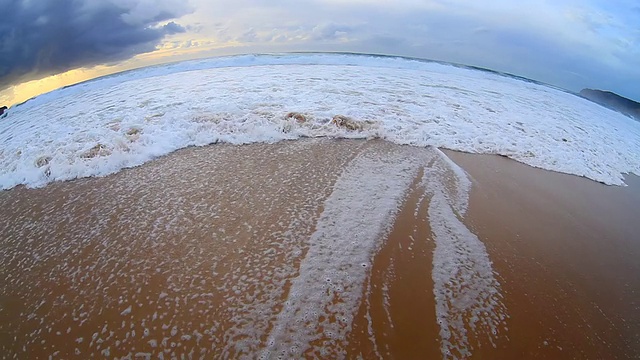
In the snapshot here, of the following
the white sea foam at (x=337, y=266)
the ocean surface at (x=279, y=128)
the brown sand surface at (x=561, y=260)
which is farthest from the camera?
the ocean surface at (x=279, y=128)

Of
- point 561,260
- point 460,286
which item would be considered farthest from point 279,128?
point 561,260

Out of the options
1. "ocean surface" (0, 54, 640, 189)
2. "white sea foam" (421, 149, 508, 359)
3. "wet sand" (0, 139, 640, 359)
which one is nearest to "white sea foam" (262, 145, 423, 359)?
"wet sand" (0, 139, 640, 359)

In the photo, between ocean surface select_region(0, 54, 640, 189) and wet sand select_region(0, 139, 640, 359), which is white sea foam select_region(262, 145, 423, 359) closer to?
wet sand select_region(0, 139, 640, 359)

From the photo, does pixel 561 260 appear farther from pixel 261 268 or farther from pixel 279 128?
pixel 279 128

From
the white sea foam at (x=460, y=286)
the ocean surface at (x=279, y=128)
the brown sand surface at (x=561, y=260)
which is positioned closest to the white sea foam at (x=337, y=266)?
the white sea foam at (x=460, y=286)

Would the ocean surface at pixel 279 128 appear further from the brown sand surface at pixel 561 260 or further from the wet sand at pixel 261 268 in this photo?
the brown sand surface at pixel 561 260

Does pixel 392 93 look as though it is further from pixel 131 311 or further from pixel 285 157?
pixel 131 311

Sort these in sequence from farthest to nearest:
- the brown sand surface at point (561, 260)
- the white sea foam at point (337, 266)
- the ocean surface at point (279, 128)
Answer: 1. the ocean surface at point (279, 128)
2. the brown sand surface at point (561, 260)
3. the white sea foam at point (337, 266)

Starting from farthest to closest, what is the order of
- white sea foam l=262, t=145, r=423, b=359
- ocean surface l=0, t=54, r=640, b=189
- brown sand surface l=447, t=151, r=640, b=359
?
ocean surface l=0, t=54, r=640, b=189
brown sand surface l=447, t=151, r=640, b=359
white sea foam l=262, t=145, r=423, b=359
